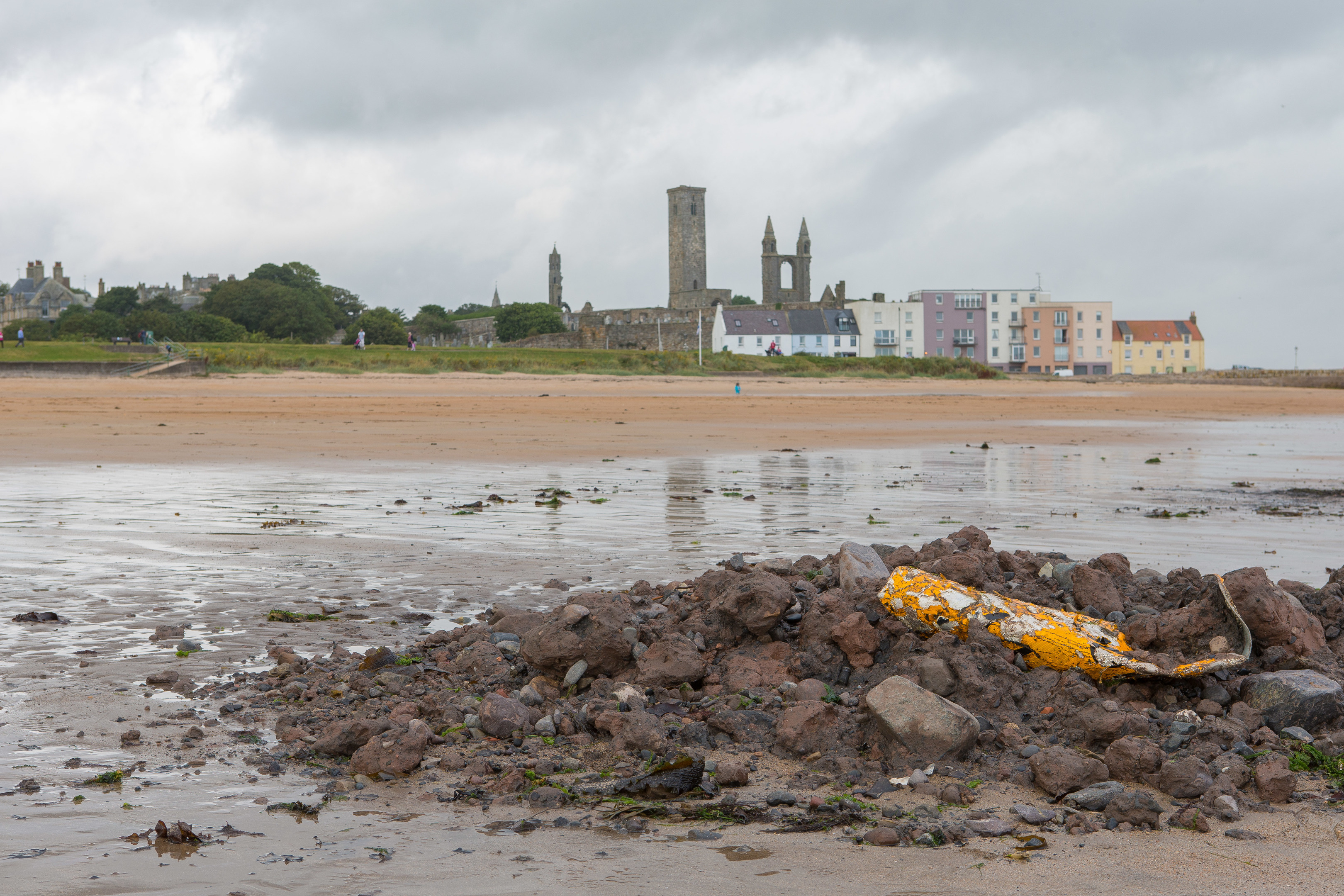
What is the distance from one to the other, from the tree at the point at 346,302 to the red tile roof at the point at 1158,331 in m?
91.2

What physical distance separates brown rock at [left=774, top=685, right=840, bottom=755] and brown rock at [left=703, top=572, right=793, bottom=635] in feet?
2.23

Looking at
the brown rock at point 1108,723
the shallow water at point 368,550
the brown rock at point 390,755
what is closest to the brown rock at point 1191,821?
the brown rock at point 1108,723

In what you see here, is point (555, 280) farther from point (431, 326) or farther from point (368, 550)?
point (368, 550)

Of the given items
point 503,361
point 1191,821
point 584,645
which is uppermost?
point 503,361

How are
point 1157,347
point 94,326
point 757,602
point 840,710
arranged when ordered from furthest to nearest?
point 1157,347
point 94,326
point 757,602
point 840,710

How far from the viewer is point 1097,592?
16.2 feet

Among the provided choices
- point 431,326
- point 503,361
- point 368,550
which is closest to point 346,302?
point 431,326

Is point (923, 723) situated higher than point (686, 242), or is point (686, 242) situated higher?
point (686, 242)

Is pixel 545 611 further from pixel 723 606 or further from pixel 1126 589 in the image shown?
pixel 1126 589

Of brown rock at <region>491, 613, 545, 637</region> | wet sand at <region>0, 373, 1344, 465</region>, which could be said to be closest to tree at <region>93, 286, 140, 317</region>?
wet sand at <region>0, 373, 1344, 465</region>

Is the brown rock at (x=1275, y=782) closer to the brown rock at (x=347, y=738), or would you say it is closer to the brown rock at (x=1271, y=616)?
the brown rock at (x=1271, y=616)

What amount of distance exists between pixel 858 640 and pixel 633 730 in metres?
1.03

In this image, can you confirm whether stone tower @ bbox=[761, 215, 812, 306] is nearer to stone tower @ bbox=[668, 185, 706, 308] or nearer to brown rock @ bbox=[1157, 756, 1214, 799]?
stone tower @ bbox=[668, 185, 706, 308]

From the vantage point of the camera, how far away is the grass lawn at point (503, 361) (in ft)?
163
